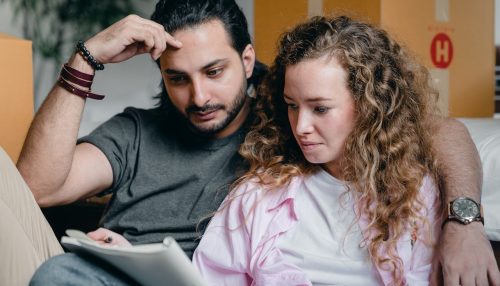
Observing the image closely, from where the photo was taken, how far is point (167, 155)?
1618 mm

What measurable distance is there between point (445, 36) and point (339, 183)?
3.03 ft

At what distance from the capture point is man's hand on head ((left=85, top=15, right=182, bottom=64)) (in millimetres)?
1504

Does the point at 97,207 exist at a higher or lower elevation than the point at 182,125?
lower

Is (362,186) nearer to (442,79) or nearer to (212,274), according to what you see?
(212,274)

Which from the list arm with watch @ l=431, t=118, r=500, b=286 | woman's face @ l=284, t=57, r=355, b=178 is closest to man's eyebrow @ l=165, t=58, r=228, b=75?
woman's face @ l=284, t=57, r=355, b=178

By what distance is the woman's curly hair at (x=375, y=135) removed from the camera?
132 centimetres

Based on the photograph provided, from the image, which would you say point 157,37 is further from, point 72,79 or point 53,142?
point 53,142

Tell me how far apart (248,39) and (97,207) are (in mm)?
608

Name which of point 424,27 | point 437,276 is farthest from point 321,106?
point 424,27

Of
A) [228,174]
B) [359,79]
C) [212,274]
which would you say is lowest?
[212,274]

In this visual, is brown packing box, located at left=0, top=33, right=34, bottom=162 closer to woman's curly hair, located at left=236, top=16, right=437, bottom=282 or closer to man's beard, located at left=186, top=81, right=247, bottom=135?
man's beard, located at left=186, top=81, right=247, bottom=135

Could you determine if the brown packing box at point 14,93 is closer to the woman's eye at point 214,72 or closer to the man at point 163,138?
the man at point 163,138

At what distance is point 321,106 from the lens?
1332 millimetres

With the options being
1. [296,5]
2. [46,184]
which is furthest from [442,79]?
[46,184]
